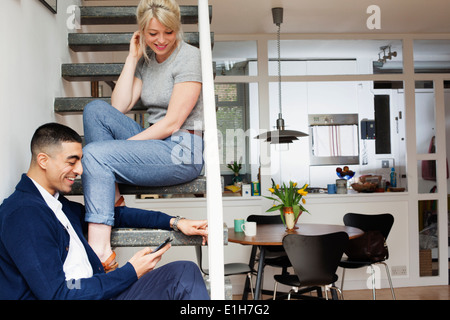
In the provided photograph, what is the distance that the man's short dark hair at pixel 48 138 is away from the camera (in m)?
1.57

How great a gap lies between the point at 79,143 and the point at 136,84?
0.58 meters

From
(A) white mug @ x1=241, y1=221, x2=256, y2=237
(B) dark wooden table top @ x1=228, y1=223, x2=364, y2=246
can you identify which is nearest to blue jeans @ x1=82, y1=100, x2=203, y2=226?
(B) dark wooden table top @ x1=228, y1=223, x2=364, y2=246

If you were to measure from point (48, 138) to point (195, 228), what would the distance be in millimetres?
582

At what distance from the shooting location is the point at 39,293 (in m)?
1.35

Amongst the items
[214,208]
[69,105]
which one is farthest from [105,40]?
[214,208]

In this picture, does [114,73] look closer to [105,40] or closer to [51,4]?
[105,40]

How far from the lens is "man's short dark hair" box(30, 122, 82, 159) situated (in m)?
1.57

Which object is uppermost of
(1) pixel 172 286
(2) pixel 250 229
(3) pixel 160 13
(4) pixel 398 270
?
(3) pixel 160 13

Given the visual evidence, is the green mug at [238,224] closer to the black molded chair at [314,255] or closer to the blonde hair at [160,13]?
the black molded chair at [314,255]

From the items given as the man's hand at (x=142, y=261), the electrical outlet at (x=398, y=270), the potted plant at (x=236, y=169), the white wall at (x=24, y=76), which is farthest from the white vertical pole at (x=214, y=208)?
the electrical outlet at (x=398, y=270)

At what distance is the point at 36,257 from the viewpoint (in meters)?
1.34

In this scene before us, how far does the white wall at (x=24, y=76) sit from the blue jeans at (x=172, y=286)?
569mm
